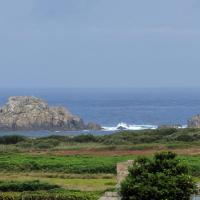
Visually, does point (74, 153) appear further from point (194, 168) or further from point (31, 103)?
point (31, 103)

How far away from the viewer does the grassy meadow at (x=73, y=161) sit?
40594mm

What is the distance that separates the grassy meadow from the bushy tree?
18.1 ft

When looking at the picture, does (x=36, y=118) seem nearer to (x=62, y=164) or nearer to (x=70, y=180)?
(x=62, y=164)

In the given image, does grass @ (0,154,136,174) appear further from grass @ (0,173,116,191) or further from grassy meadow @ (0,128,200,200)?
grass @ (0,173,116,191)

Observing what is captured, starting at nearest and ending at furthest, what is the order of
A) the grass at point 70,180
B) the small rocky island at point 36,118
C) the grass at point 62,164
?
Answer: the grass at point 70,180 < the grass at point 62,164 < the small rocky island at point 36,118

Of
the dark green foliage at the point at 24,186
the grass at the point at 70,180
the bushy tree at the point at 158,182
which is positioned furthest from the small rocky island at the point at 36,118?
the bushy tree at the point at 158,182

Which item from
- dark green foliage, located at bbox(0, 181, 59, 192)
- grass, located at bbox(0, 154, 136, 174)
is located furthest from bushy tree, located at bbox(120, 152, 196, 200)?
grass, located at bbox(0, 154, 136, 174)

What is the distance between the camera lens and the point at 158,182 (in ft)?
95.1

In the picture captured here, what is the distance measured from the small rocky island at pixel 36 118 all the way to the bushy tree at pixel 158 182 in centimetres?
10011

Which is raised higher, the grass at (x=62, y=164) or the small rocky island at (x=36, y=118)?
the small rocky island at (x=36, y=118)

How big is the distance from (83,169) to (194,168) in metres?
8.68

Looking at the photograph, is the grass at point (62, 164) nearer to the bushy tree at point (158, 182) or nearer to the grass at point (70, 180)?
the grass at point (70, 180)

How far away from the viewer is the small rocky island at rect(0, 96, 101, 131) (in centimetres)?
13025

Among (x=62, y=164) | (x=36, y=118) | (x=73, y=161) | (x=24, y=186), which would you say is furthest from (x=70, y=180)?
(x=36, y=118)
